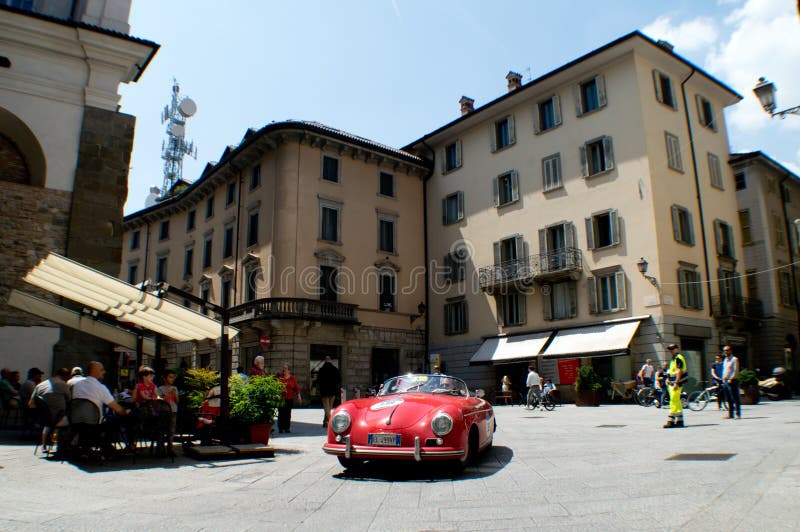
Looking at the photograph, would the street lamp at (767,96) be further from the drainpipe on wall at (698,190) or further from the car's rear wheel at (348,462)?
the drainpipe on wall at (698,190)

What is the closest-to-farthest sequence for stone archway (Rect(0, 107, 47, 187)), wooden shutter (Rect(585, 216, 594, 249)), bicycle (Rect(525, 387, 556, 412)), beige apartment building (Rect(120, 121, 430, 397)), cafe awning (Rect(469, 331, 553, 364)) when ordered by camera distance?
stone archway (Rect(0, 107, 47, 187)), bicycle (Rect(525, 387, 556, 412)), wooden shutter (Rect(585, 216, 594, 249)), cafe awning (Rect(469, 331, 553, 364)), beige apartment building (Rect(120, 121, 430, 397))

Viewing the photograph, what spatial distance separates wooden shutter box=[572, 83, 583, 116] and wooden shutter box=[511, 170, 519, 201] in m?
4.13

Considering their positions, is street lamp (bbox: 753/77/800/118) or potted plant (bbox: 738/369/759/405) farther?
potted plant (bbox: 738/369/759/405)

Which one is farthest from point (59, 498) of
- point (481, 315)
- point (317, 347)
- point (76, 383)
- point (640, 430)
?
point (481, 315)

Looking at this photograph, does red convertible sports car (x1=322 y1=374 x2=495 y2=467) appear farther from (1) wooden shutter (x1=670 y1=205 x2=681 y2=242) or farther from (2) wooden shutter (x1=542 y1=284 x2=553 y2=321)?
(1) wooden shutter (x1=670 y1=205 x2=681 y2=242)

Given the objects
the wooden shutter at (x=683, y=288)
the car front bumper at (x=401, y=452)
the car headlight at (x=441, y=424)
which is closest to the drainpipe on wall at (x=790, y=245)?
the wooden shutter at (x=683, y=288)

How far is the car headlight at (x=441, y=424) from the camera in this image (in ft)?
22.4

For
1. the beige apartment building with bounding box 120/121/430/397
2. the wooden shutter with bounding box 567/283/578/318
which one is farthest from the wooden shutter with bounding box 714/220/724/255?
the beige apartment building with bounding box 120/121/430/397

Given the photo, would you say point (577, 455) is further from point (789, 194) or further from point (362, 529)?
point (789, 194)

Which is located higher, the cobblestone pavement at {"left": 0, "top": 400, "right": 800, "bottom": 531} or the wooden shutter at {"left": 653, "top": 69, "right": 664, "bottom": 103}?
the wooden shutter at {"left": 653, "top": 69, "right": 664, "bottom": 103}

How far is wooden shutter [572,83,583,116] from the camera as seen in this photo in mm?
26969

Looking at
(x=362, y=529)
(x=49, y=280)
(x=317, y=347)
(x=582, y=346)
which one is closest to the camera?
(x=362, y=529)

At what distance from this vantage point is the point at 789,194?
33.2 meters

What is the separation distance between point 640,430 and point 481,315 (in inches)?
713
